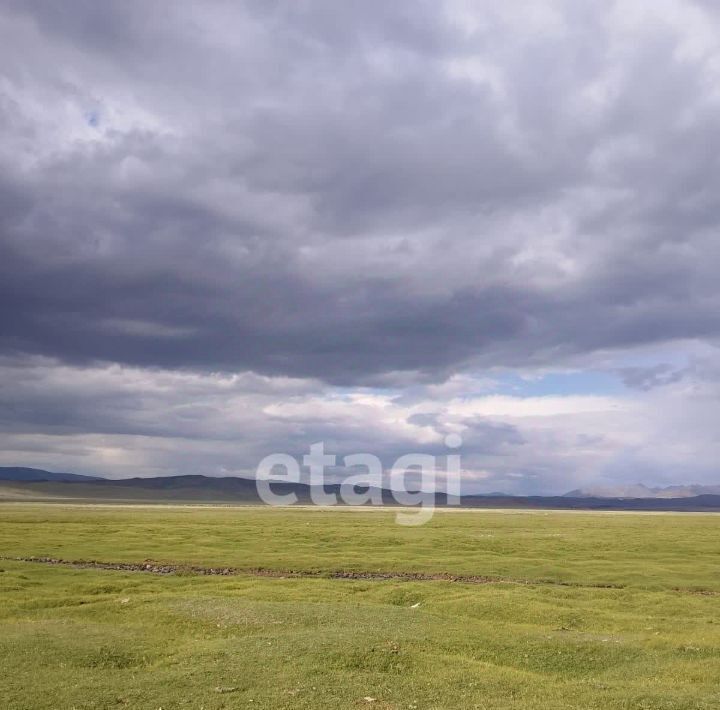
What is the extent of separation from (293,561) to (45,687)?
43666 millimetres

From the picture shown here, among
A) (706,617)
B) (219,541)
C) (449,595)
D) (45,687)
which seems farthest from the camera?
(219,541)

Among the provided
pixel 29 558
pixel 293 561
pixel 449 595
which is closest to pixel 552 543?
pixel 293 561

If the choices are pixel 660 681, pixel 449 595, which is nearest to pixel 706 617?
pixel 449 595

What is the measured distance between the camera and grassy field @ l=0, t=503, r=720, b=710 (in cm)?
2164

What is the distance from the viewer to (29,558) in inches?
2606

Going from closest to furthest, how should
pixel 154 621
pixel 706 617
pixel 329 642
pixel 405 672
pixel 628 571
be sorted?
pixel 405 672, pixel 329 642, pixel 154 621, pixel 706 617, pixel 628 571

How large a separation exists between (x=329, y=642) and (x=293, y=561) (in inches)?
1498

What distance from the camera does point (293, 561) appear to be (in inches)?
2522

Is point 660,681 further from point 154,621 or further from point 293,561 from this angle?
point 293,561

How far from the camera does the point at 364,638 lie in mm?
28109

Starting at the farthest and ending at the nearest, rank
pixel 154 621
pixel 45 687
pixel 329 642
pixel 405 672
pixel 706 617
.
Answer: pixel 706 617 → pixel 154 621 → pixel 329 642 → pixel 405 672 → pixel 45 687

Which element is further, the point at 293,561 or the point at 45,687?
the point at 293,561

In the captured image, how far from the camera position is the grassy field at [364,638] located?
71.0 feet

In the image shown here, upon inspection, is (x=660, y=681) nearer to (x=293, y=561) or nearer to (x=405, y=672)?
(x=405, y=672)
